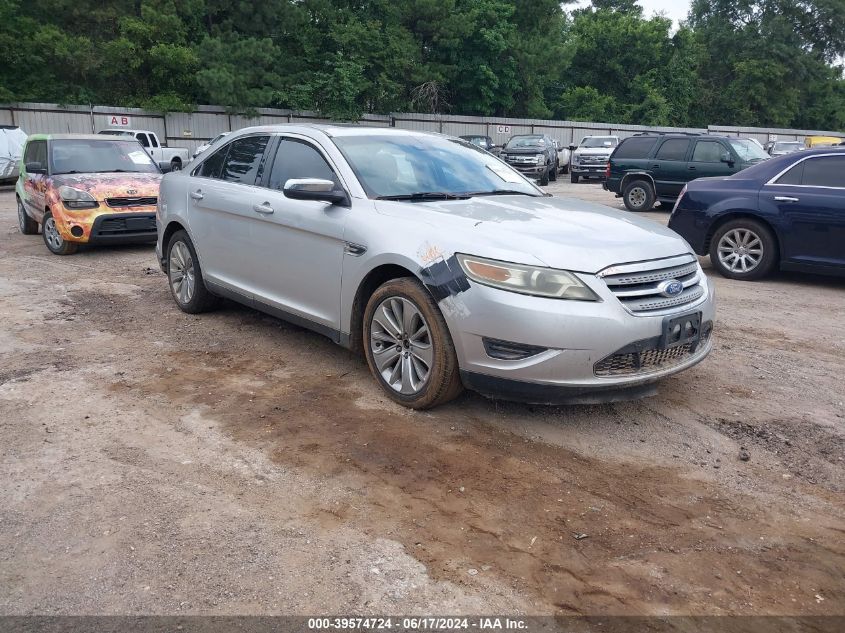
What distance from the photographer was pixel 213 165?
21.6 feet

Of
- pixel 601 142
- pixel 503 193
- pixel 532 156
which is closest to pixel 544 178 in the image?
pixel 532 156

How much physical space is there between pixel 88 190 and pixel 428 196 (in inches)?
274

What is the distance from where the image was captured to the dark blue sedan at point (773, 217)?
27.2 feet

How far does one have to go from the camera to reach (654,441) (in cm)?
430

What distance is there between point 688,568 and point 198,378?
3.52 m

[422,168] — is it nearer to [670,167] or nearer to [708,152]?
[708,152]

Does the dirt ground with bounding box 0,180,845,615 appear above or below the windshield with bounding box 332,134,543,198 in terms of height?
below

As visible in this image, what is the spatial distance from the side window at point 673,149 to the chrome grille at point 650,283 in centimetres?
1281

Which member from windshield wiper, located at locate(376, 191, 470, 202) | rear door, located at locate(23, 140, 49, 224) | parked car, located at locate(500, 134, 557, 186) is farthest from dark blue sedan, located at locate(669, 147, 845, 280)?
parked car, located at locate(500, 134, 557, 186)

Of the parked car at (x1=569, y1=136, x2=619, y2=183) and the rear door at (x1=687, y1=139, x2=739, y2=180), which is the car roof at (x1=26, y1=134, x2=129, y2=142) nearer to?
the rear door at (x1=687, y1=139, x2=739, y2=180)

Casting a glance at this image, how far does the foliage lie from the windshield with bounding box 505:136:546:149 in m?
11.2

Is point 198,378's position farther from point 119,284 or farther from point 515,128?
point 515,128

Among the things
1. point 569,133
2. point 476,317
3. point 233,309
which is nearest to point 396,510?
point 476,317

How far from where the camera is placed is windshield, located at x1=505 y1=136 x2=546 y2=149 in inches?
1077
